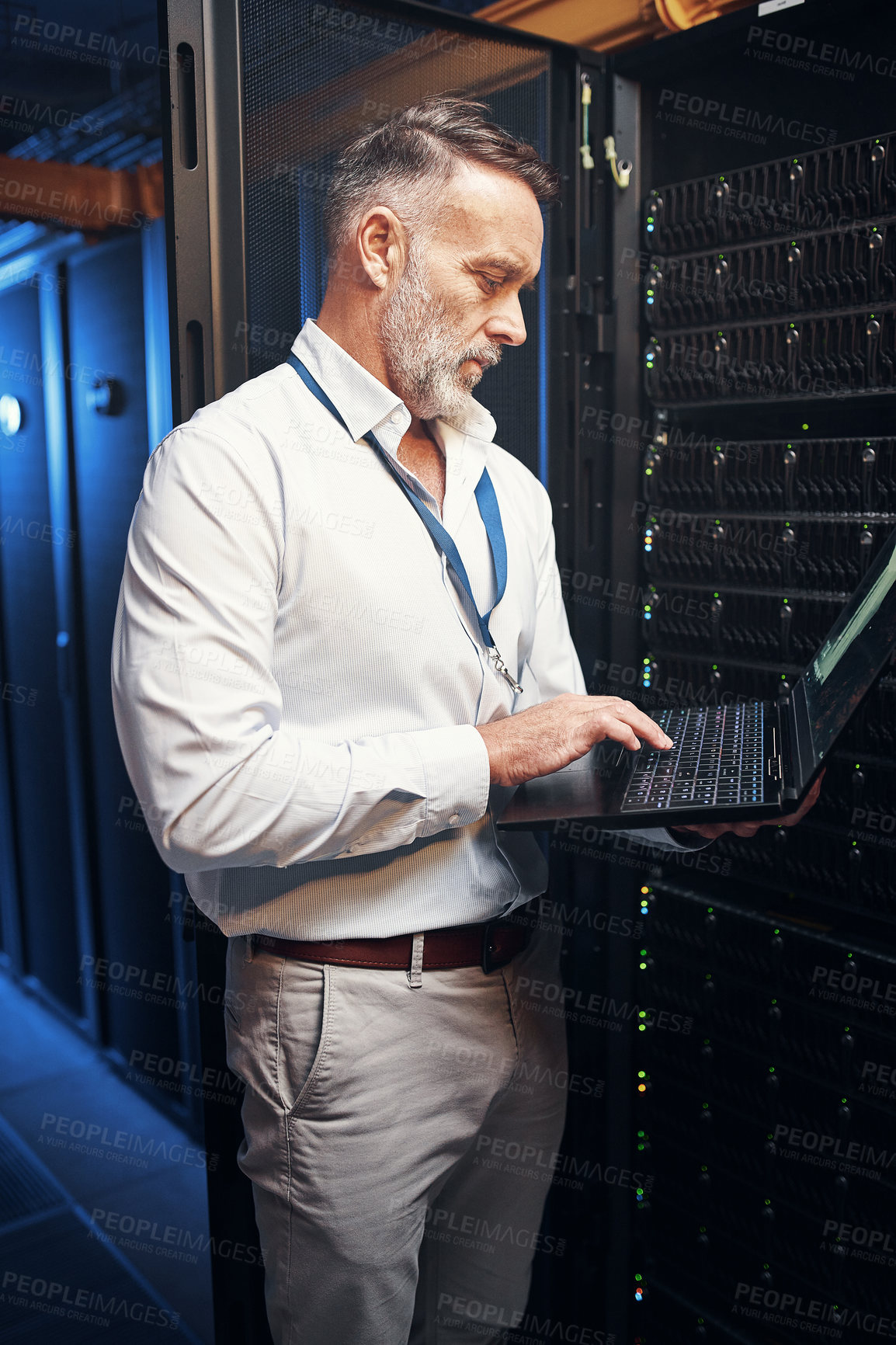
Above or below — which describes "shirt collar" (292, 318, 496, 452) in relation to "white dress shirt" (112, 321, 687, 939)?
above

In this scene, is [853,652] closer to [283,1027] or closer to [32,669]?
[283,1027]

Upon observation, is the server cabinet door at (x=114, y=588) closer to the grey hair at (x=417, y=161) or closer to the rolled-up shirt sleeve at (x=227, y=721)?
the grey hair at (x=417, y=161)

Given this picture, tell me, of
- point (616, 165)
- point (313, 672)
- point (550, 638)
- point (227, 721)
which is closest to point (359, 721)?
point (313, 672)

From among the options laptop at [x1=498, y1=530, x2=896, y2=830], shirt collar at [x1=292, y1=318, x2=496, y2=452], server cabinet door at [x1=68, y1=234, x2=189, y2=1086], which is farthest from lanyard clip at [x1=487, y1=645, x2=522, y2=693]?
server cabinet door at [x1=68, y1=234, x2=189, y2=1086]

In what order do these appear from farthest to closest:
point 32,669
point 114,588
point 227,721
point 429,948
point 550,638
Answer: point 32,669 < point 114,588 < point 550,638 < point 429,948 < point 227,721

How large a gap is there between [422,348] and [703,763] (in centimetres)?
65

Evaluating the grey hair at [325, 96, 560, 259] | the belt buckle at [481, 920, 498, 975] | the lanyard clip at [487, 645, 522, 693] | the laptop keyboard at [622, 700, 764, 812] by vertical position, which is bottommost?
the belt buckle at [481, 920, 498, 975]

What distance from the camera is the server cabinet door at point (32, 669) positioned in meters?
3.21

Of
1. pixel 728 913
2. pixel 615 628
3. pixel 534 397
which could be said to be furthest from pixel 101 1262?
pixel 534 397

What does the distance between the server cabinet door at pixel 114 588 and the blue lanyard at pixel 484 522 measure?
136cm

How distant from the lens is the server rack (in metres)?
1.51

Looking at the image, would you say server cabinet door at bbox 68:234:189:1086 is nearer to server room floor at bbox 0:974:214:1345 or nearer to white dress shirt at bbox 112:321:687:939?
server room floor at bbox 0:974:214:1345

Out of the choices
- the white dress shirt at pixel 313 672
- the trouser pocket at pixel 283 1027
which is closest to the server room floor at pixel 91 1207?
the trouser pocket at pixel 283 1027

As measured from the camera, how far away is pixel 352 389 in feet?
4.55
